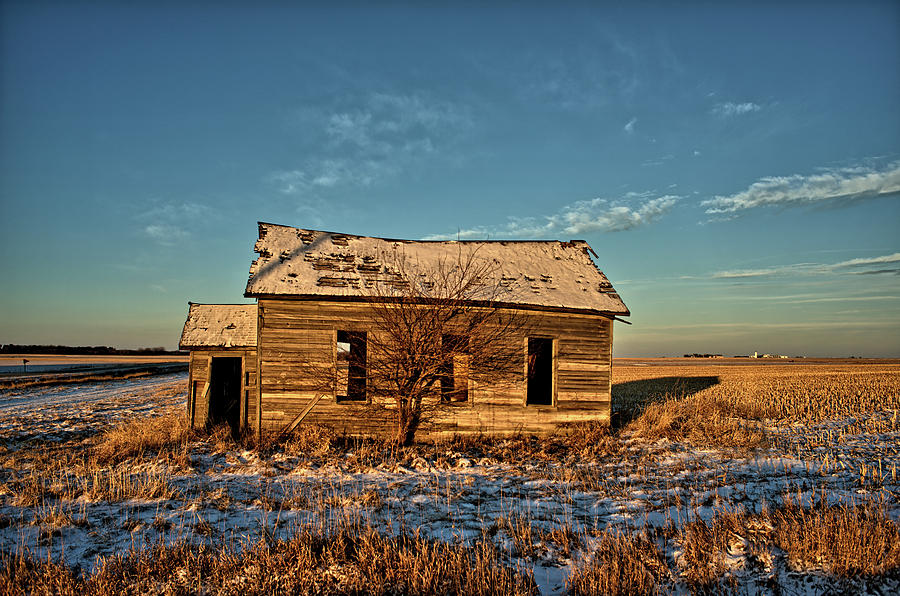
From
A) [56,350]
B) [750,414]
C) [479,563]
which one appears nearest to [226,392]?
[479,563]

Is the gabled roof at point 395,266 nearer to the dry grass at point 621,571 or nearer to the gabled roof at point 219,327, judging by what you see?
the gabled roof at point 219,327

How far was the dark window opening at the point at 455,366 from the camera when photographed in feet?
36.4

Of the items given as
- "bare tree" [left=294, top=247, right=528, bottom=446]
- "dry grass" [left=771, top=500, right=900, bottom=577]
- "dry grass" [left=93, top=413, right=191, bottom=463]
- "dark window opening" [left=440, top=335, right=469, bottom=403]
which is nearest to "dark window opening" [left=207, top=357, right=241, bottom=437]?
"dry grass" [left=93, top=413, right=191, bottom=463]

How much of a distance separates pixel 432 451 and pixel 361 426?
1986 millimetres

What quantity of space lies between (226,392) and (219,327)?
12.9 ft

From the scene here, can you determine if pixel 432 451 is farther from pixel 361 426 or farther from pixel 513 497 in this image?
pixel 513 497

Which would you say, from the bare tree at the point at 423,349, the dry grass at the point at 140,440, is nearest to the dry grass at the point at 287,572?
the dry grass at the point at 140,440

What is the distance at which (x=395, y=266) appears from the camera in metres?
13.1

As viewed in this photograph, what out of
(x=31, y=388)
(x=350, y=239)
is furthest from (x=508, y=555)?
(x=31, y=388)

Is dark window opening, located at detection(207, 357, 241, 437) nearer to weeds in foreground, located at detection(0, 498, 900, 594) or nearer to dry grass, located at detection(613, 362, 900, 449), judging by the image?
weeds in foreground, located at detection(0, 498, 900, 594)

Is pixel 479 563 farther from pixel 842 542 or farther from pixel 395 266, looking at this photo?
pixel 395 266

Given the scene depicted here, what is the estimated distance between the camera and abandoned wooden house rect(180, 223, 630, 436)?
11516 mm

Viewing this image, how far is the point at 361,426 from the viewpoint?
11641 mm

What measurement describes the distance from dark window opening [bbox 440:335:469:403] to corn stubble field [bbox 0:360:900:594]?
1.15 meters
